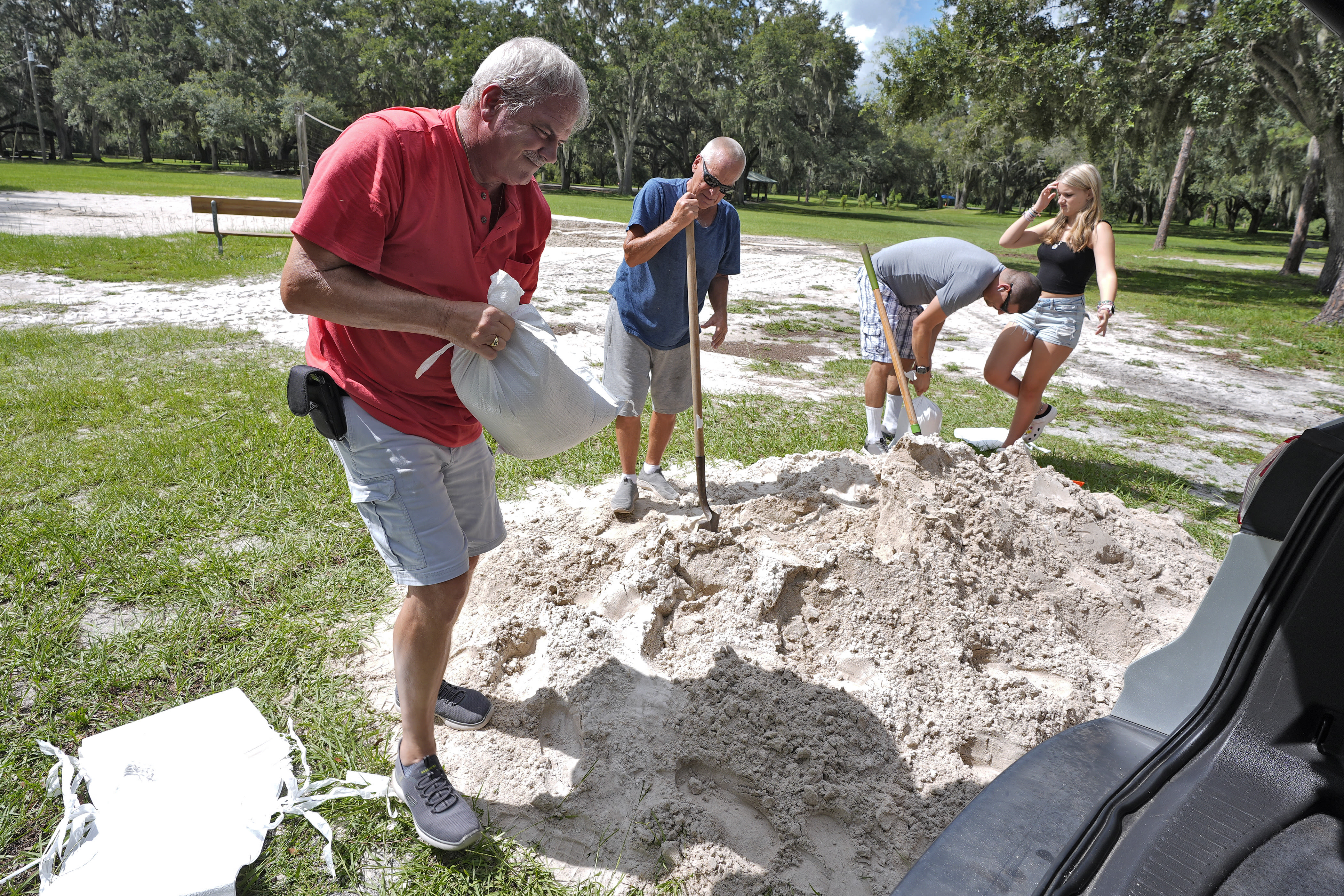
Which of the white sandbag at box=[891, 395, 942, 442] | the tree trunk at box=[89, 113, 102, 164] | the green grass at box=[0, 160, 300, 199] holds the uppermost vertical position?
the tree trunk at box=[89, 113, 102, 164]

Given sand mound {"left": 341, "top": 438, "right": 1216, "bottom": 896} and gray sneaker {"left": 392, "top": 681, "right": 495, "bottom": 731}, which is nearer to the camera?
sand mound {"left": 341, "top": 438, "right": 1216, "bottom": 896}

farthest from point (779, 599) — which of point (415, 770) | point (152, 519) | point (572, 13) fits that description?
point (572, 13)

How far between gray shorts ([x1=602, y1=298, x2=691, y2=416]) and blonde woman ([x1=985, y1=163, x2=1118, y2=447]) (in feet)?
8.06

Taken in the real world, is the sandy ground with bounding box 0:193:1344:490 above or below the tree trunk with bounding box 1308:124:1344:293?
below

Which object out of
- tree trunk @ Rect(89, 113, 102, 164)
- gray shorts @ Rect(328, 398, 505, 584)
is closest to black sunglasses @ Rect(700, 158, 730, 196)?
gray shorts @ Rect(328, 398, 505, 584)

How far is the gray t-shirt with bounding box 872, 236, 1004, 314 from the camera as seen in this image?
4.86m

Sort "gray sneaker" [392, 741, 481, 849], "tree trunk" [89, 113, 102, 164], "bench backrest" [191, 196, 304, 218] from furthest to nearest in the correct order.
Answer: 1. "tree trunk" [89, 113, 102, 164]
2. "bench backrest" [191, 196, 304, 218]
3. "gray sneaker" [392, 741, 481, 849]

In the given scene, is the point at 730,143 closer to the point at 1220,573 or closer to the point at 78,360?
the point at 1220,573

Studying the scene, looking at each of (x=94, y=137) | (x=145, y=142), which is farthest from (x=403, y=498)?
(x=145, y=142)

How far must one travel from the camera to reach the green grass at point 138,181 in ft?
80.5

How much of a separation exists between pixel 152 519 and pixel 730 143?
3387 millimetres

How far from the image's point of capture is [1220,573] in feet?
5.39

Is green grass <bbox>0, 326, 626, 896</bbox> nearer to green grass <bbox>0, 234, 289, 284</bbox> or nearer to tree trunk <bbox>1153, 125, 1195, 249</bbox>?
green grass <bbox>0, 234, 289, 284</bbox>

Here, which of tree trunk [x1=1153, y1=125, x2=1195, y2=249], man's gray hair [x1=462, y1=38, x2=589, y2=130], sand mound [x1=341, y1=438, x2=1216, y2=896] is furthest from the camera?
tree trunk [x1=1153, y1=125, x2=1195, y2=249]
